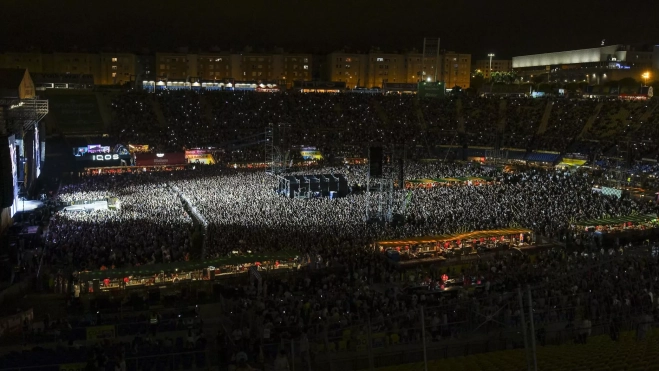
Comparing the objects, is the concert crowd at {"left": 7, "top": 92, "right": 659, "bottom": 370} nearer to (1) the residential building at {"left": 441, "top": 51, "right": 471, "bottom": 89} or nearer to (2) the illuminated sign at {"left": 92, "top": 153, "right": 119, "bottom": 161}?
(2) the illuminated sign at {"left": 92, "top": 153, "right": 119, "bottom": 161}

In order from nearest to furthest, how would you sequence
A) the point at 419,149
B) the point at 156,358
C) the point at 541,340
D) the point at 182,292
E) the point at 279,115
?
the point at 156,358 < the point at 541,340 < the point at 182,292 < the point at 419,149 < the point at 279,115

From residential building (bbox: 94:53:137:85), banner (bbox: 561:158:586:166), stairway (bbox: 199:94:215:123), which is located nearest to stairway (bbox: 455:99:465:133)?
banner (bbox: 561:158:586:166)

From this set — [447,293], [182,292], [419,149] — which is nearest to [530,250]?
[447,293]

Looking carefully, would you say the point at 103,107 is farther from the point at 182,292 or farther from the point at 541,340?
the point at 541,340

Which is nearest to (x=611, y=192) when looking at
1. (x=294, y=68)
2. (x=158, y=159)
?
(x=158, y=159)

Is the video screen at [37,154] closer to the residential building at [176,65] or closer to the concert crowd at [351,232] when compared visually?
the concert crowd at [351,232]
